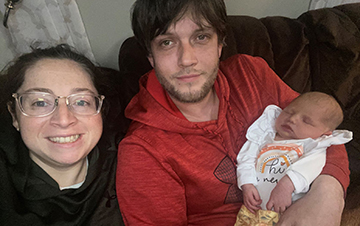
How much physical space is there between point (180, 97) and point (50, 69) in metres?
0.62

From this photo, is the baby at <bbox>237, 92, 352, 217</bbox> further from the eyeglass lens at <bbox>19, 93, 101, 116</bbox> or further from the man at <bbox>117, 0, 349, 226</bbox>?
the eyeglass lens at <bbox>19, 93, 101, 116</bbox>

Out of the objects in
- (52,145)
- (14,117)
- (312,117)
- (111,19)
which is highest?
(111,19)

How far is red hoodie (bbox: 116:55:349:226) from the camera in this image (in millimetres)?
1139

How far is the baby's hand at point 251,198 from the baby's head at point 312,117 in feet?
1.11

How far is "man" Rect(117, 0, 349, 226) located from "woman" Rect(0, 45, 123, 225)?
0.17 meters

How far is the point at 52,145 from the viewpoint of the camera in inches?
40.6

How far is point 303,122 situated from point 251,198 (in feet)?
1.51

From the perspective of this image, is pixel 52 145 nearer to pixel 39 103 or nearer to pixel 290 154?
pixel 39 103

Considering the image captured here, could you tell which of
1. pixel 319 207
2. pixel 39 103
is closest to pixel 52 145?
pixel 39 103

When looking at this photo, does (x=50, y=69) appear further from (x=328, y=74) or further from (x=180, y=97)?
(x=328, y=74)

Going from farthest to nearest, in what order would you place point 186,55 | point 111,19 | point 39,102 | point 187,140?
point 111,19 → point 187,140 → point 186,55 → point 39,102

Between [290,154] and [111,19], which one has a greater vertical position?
[111,19]

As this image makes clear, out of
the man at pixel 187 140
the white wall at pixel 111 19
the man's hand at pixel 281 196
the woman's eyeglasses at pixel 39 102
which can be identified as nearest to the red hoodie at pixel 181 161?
the man at pixel 187 140

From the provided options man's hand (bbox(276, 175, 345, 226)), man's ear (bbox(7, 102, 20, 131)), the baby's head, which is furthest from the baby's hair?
man's ear (bbox(7, 102, 20, 131))
